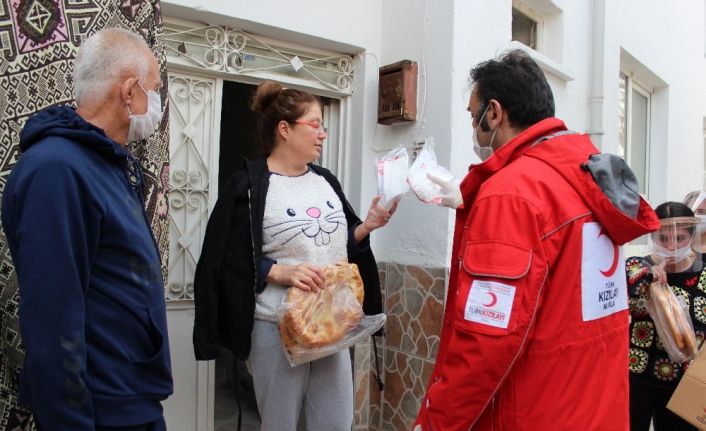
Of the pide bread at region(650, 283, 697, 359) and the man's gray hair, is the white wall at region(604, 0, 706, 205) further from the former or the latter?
the man's gray hair

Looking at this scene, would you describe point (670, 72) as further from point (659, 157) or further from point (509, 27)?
point (509, 27)

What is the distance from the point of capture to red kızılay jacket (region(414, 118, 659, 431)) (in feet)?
4.85

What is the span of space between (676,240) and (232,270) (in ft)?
7.19

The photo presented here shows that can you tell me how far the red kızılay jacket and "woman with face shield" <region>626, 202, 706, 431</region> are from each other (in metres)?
1.31

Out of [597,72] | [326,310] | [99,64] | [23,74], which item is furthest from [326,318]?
[597,72]

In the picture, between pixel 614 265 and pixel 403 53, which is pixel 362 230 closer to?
pixel 614 265

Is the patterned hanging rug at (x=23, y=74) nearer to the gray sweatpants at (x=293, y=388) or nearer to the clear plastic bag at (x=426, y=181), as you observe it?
the gray sweatpants at (x=293, y=388)

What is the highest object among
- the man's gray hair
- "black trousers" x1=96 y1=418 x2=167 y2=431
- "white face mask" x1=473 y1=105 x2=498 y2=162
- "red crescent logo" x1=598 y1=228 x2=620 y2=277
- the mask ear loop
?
the man's gray hair

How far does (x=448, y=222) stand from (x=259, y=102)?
1395mm

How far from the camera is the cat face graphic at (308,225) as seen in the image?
2.43 meters

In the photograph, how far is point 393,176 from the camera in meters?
2.46

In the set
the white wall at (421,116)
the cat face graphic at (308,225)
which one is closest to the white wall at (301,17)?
the white wall at (421,116)

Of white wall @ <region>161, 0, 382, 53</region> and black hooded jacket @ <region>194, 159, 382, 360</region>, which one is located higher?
white wall @ <region>161, 0, 382, 53</region>

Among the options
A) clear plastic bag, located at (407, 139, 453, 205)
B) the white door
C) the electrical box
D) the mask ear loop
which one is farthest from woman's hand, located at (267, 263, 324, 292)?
the mask ear loop
